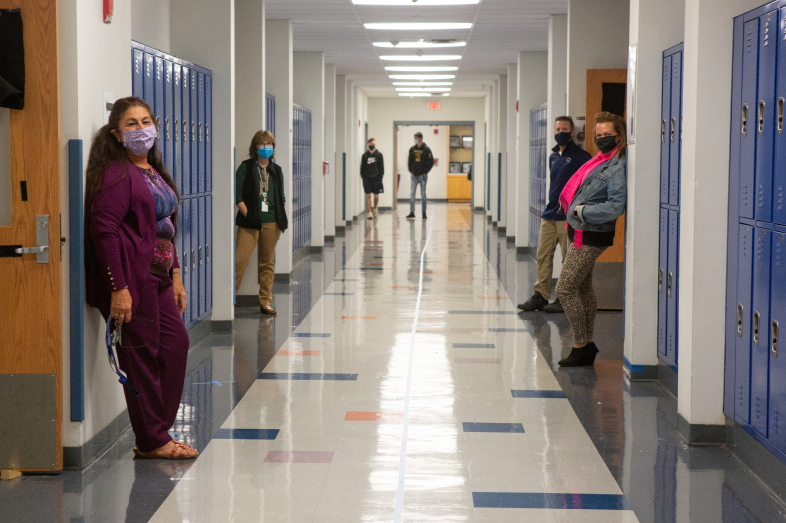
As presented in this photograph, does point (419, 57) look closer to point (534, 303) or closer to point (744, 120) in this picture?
point (534, 303)

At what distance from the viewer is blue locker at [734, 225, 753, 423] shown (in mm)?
3748

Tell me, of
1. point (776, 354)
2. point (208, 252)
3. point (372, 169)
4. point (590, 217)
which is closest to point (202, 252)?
point (208, 252)

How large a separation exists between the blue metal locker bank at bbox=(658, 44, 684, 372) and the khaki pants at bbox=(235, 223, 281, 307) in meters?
3.55

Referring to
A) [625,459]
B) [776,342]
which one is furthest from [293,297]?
[776,342]

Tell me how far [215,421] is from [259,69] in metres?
4.51

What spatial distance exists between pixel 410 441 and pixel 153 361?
48.4 inches

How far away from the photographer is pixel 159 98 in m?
5.36

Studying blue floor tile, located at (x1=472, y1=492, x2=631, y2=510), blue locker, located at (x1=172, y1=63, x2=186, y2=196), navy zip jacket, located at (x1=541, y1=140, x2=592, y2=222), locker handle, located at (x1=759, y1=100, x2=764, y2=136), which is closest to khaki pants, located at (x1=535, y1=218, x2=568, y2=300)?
navy zip jacket, located at (x1=541, y1=140, x2=592, y2=222)

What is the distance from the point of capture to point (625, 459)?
12.7 ft

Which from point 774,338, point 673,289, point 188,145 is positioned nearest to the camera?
point 774,338

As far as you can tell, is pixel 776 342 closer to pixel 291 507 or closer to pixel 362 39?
pixel 291 507

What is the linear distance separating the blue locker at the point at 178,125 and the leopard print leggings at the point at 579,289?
8.54ft

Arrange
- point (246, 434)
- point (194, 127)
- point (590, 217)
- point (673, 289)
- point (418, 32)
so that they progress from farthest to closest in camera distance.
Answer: point (418, 32), point (194, 127), point (590, 217), point (673, 289), point (246, 434)

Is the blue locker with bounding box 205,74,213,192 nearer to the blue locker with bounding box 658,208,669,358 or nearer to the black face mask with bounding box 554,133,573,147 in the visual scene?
the black face mask with bounding box 554,133,573,147
